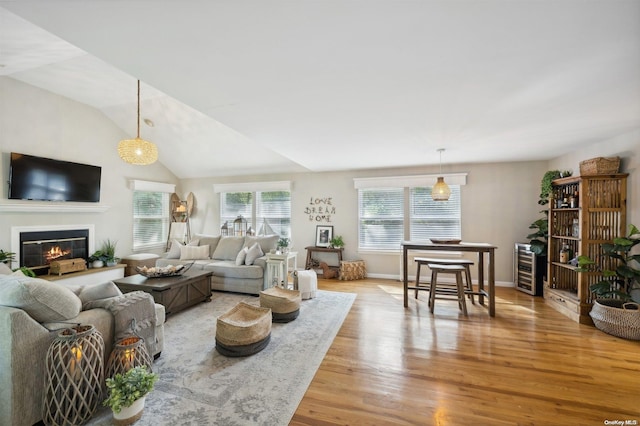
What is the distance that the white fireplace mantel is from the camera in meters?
3.77

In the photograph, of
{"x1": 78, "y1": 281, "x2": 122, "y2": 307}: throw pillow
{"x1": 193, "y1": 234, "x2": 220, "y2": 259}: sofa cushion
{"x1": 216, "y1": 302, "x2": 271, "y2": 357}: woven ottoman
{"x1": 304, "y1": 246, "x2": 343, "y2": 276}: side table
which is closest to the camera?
{"x1": 78, "y1": 281, "x2": 122, "y2": 307}: throw pillow

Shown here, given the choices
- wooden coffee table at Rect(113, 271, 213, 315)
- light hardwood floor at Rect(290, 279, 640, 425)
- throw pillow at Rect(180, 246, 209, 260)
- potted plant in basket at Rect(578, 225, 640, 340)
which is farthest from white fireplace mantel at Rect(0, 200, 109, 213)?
potted plant in basket at Rect(578, 225, 640, 340)

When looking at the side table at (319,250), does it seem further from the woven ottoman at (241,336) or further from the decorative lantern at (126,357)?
the decorative lantern at (126,357)

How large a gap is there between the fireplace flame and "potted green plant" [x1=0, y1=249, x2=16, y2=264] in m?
0.45

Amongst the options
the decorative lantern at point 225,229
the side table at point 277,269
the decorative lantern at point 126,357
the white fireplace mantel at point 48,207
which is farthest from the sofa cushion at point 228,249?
the decorative lantern at point 126,357

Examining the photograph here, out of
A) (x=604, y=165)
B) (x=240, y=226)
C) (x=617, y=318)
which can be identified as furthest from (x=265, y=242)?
(x=604, y=165)

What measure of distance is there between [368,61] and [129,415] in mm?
2740

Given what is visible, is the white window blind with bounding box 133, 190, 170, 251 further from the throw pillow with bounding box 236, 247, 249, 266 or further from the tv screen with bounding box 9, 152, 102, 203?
the throw pillow with bounding box 236, 247, 249, 266

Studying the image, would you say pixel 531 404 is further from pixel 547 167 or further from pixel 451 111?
pixel 547 167

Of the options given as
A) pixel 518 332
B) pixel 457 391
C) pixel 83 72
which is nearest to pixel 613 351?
pixel 518 332

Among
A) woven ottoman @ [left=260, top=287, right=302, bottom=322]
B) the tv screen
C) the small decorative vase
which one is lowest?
the small decorative vase

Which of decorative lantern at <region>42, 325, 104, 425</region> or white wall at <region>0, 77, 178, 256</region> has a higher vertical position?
white wall at <region>0, 77, 178, 256</region>

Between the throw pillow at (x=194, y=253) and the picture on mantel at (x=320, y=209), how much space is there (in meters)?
2.30

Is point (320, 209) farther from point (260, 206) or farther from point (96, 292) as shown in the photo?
point (96, 292)
